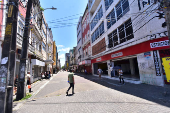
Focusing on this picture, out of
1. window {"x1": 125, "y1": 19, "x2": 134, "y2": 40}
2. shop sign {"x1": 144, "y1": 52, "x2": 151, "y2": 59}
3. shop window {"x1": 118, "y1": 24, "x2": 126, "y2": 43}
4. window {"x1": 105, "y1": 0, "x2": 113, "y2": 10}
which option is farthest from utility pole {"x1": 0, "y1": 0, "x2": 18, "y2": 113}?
window {"x1": 105, "y1": 0, "x2": 113, "y2": 10}

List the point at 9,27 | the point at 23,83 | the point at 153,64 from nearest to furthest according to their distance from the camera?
1. the point at 9,27
2. the point at 23,83
3. the point at 153,64

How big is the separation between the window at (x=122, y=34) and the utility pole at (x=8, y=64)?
1118 centimetres

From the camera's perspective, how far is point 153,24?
28.4 feet

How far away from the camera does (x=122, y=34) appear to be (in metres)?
12.9

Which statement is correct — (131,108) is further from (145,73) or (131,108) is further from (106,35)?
A: (106,35)

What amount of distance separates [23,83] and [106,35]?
47.4 ft

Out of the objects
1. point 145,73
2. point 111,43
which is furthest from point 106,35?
point 145,73

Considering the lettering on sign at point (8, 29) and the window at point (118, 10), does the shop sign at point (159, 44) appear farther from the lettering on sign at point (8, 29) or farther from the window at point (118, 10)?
the lettering on sign at point (8, 29)

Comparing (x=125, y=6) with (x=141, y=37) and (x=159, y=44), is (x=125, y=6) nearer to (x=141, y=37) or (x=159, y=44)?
(x=141, y=37)

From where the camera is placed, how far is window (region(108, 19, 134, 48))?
11596 mm

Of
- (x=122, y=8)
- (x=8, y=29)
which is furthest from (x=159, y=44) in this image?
(x=8, y=29)

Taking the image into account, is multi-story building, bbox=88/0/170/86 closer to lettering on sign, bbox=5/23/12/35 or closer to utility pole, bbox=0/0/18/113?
utility pole, bbox=0/0/18/113

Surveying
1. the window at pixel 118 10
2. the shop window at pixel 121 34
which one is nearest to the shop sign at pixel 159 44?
the shop window at pixel 121 34

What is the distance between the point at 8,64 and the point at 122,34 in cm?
1274
